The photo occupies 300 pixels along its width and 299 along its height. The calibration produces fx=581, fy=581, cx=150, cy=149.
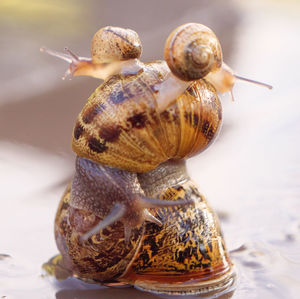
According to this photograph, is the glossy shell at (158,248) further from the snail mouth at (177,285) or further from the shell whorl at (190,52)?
the shell whorl at (190,52)

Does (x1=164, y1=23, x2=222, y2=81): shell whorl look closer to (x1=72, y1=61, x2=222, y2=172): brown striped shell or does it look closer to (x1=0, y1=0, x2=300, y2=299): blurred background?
(x1=72, y1=61, x2=222, y2=172): brown striped shell

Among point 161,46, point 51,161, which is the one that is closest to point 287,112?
point 161,46

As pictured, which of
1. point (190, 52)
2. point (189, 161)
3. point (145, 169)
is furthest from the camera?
point (189, 161)

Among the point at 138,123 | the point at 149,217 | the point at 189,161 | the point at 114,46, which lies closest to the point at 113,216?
the point at 149,217

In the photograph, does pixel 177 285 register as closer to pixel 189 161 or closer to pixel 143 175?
pixel 143 175

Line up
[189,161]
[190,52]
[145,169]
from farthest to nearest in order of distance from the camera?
[189,161]
[145,169]
[190,52]

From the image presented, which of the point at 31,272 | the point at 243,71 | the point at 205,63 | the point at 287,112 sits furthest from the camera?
the point at 243,71

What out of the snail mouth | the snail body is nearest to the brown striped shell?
the snail body

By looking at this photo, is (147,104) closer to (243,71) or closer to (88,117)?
(88,117)
